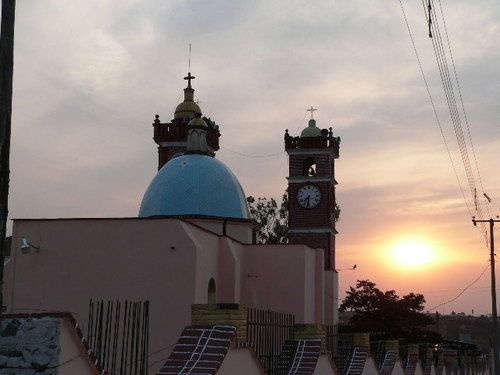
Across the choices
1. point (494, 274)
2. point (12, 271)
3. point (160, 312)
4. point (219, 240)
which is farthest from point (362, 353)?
point (494, 274)

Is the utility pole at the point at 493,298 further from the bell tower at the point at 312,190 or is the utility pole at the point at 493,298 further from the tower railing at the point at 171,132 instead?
the tower railing at the point at 171,132

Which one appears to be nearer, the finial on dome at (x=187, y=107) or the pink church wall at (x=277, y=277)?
the pink church wall at (x=277, y=277)

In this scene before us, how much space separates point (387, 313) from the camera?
4778cm

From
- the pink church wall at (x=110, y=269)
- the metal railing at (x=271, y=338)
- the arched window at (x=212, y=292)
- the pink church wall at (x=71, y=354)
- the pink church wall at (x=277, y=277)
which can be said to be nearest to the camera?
the pink church wall at (x=71, y=354)

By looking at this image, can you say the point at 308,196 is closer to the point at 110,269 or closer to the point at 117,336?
the point at 110,269

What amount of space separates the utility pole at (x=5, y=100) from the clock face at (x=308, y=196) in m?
38.3

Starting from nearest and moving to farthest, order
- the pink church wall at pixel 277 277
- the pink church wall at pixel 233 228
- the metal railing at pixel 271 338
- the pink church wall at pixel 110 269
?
the metal railing at pixel 271 338 < the pink church wall at pixel 110 269 < the pink church wall at pixel 277 277 < the pink church wall at pixel 233 228

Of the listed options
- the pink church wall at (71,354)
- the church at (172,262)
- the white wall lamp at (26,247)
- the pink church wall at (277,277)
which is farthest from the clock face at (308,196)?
the pink church wall at (71,354)

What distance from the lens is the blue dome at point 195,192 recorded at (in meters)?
29.8

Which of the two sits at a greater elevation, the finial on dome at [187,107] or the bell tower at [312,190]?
the finial on dome at [187,107]

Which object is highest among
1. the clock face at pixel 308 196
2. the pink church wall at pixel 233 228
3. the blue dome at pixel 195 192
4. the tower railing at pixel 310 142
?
the tower railing at pixel 310 142

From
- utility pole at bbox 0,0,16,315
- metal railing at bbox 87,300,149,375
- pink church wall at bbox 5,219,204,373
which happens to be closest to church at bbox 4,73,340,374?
pink church wall at bbox 5,219,204,373

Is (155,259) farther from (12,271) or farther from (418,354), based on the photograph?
(418,354)

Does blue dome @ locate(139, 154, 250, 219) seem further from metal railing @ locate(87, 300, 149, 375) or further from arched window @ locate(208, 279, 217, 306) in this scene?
metal railing @ locate(87, 300, 149, 375)
